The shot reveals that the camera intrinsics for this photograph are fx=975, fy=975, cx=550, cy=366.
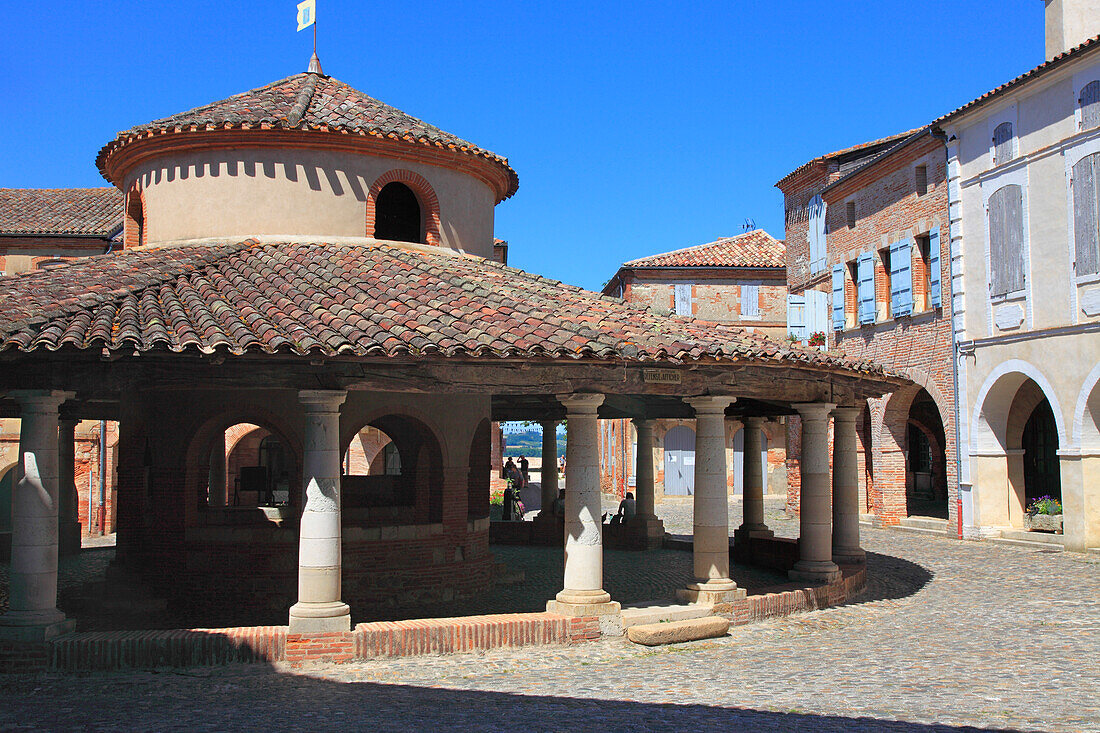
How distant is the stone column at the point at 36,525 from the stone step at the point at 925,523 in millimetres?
19494

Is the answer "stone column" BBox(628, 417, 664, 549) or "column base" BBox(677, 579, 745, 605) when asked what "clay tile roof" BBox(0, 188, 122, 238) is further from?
"column base" BBox(677, 579, 745, 605)

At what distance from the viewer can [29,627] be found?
31.6 ft

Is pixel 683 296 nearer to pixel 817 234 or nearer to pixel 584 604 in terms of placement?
pixel 817 234

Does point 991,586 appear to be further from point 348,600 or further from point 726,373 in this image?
point 348,600

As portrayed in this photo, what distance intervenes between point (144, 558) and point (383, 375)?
16.9 feet

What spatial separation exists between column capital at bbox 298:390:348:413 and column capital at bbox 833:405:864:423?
25.1ft

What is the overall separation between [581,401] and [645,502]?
10.0 metres

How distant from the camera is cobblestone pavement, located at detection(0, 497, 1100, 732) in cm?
770

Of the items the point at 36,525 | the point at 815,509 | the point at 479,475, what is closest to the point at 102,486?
the point at 479,475

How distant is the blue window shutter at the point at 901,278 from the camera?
23.9 meters

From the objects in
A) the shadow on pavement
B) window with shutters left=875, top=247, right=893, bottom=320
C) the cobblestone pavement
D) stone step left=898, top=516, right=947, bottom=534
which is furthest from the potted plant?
the shadow on pavement

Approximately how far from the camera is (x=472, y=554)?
1437 cm

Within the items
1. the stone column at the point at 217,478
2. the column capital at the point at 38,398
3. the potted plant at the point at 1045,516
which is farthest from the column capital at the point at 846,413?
the stone column at the point at 217,478

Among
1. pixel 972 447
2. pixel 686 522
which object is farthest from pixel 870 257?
pixel 686 522
